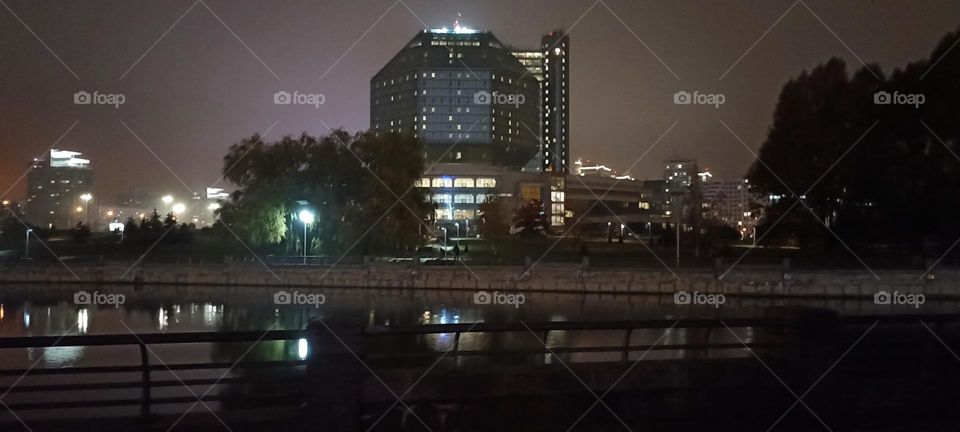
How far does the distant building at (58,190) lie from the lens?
102250 millimetres

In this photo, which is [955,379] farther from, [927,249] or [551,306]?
[927,249]

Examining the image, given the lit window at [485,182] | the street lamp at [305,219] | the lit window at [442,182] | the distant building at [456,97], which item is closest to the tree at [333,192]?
the street lamp at [305,219]

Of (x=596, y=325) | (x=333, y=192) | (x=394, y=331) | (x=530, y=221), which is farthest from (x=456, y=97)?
(x=394, y=331)

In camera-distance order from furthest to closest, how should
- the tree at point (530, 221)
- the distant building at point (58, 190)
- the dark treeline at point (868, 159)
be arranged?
the distant building at point (58, 190) → the tree at point (530, 221) → the dark treeline at point (868, 159)

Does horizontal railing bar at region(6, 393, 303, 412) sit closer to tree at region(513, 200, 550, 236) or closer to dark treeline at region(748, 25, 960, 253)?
dark treeline at region(748, 25, 960, 253)

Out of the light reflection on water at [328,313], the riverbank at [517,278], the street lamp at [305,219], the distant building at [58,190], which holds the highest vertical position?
the distant building at [58,190]

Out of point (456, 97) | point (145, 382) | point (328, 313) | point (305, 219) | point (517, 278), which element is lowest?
point (328, 313)

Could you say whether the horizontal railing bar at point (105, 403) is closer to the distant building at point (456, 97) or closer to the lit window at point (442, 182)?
the lit window at point (442, 182)

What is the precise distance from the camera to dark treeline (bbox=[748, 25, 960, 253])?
3431cm

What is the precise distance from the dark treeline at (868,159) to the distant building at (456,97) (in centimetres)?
9763

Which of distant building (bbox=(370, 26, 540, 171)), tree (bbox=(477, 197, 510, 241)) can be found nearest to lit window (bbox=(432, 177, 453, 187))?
distant building (bbox=(370, 26, 540, 171))

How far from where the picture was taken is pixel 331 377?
711 cm

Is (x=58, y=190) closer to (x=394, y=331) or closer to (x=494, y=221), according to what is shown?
(x=494, y=221)

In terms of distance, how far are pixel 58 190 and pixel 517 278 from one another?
98.1 meters
